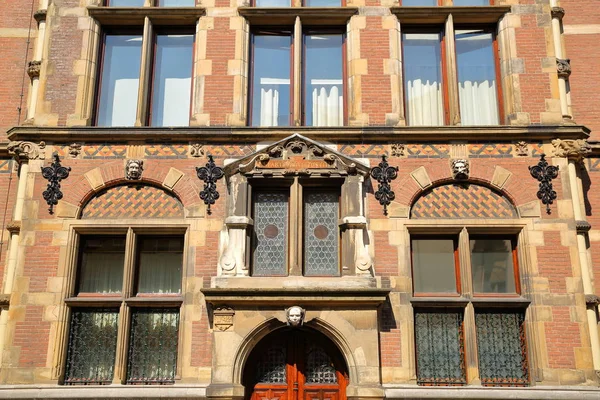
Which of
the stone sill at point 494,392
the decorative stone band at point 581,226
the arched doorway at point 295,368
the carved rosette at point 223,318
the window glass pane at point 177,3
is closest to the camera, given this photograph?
the stone sill at point 494,392

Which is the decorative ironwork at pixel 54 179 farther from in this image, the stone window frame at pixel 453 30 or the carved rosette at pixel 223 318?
the stone window frame at pixel 453 30

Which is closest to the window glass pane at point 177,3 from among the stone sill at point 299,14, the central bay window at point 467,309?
the stone sill at point 299,14

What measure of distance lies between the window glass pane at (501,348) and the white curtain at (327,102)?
4.24 meters

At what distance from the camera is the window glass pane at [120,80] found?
39.9ft

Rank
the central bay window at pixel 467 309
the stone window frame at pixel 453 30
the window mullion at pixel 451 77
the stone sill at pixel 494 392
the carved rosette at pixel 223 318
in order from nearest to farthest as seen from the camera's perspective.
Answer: the stone sill at pixel 494 392 → the carved rosette at pixel 223 318 → the central bay window at pixel 467 309 → the window mullion at pixel 451 77 → the stone window frame at pixel 453 30

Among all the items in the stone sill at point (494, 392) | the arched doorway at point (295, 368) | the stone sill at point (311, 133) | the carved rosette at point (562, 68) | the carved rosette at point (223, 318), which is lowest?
the stone sill at point (494, 392)

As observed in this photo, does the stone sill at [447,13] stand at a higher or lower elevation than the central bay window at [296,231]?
higher

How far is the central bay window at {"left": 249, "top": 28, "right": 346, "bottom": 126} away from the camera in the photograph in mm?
12117

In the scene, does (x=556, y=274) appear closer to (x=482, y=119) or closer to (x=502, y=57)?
(x=482, y=119)

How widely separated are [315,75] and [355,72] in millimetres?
813

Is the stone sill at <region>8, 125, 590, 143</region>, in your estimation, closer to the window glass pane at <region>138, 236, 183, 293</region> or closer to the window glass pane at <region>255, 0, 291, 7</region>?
the window glass pane at <region>138, 236, 183, 293</region>

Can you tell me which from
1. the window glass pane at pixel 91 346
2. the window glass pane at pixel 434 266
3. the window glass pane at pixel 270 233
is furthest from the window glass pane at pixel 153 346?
the window glass pane at pixel 434 266

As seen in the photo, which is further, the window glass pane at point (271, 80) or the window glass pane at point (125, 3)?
the window glass pane at point (125, 3)

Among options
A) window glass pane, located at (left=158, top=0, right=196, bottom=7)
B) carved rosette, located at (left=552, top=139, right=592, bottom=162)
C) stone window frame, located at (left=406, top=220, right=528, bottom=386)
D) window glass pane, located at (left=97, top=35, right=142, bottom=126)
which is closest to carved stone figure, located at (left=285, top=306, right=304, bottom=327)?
stone window frame, located at (left=406, top=220, right=528, bottom=386)
